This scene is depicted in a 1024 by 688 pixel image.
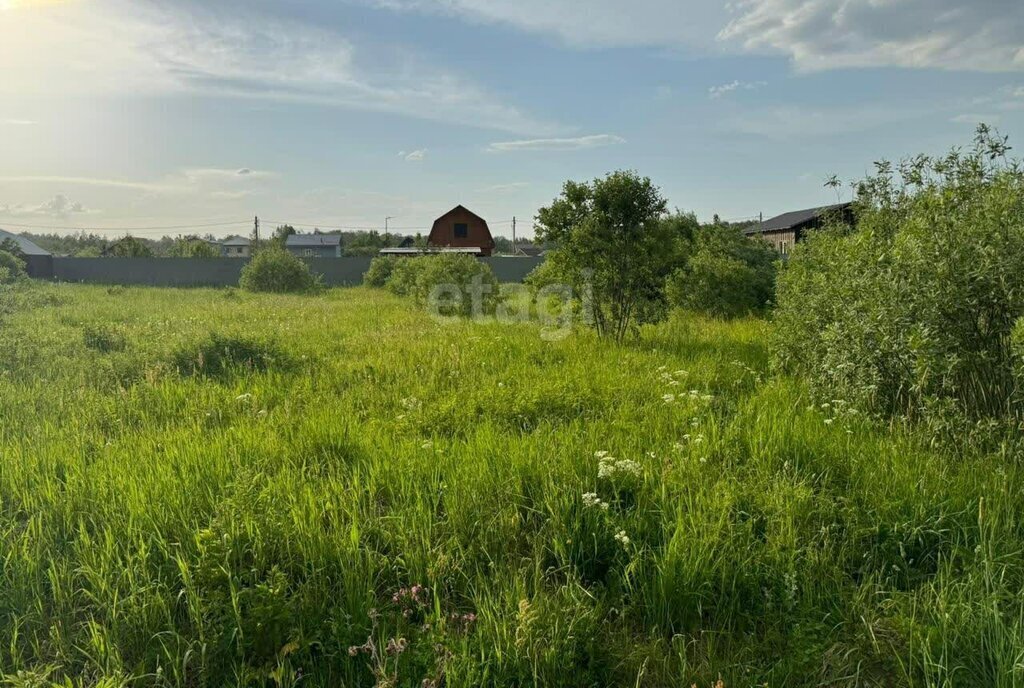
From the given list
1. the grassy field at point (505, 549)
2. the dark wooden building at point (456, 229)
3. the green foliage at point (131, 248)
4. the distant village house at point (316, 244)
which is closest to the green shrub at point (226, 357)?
the grassy field at point (505, 549)

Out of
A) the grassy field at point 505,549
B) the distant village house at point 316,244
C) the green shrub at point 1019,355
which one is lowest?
the grassy field at point 505,549

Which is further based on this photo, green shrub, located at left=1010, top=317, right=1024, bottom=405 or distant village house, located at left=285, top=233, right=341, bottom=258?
distant village house, located at left=285, top=233, right=341, bottom=258

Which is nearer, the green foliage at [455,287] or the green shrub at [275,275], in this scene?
the green foliage at [455,287]

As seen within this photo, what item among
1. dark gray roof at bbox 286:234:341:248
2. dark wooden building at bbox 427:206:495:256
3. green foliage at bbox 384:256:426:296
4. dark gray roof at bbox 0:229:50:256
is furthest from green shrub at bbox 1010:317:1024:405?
dark gray roof at bbox 286:234:341:248

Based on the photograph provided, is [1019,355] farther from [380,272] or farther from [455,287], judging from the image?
[380,272]

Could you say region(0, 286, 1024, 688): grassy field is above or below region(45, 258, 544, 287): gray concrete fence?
below

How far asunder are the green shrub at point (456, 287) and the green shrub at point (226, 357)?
595 cm

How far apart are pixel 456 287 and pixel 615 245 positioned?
6871 millimetres

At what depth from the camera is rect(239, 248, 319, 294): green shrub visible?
22000 millimetres

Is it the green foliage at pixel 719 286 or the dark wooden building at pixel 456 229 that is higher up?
the dark wooden building at pixel 456 229

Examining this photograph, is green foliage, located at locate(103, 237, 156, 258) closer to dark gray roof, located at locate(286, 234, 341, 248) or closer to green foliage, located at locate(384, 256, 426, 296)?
dark gray roof, located at locate(286, 234, 341, 248)

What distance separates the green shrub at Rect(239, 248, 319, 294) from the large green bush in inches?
811

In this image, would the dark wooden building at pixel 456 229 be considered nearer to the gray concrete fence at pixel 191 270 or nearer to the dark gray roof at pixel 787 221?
the gray concrete fence at pixel 191 270

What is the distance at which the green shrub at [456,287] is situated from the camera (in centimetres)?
1317
